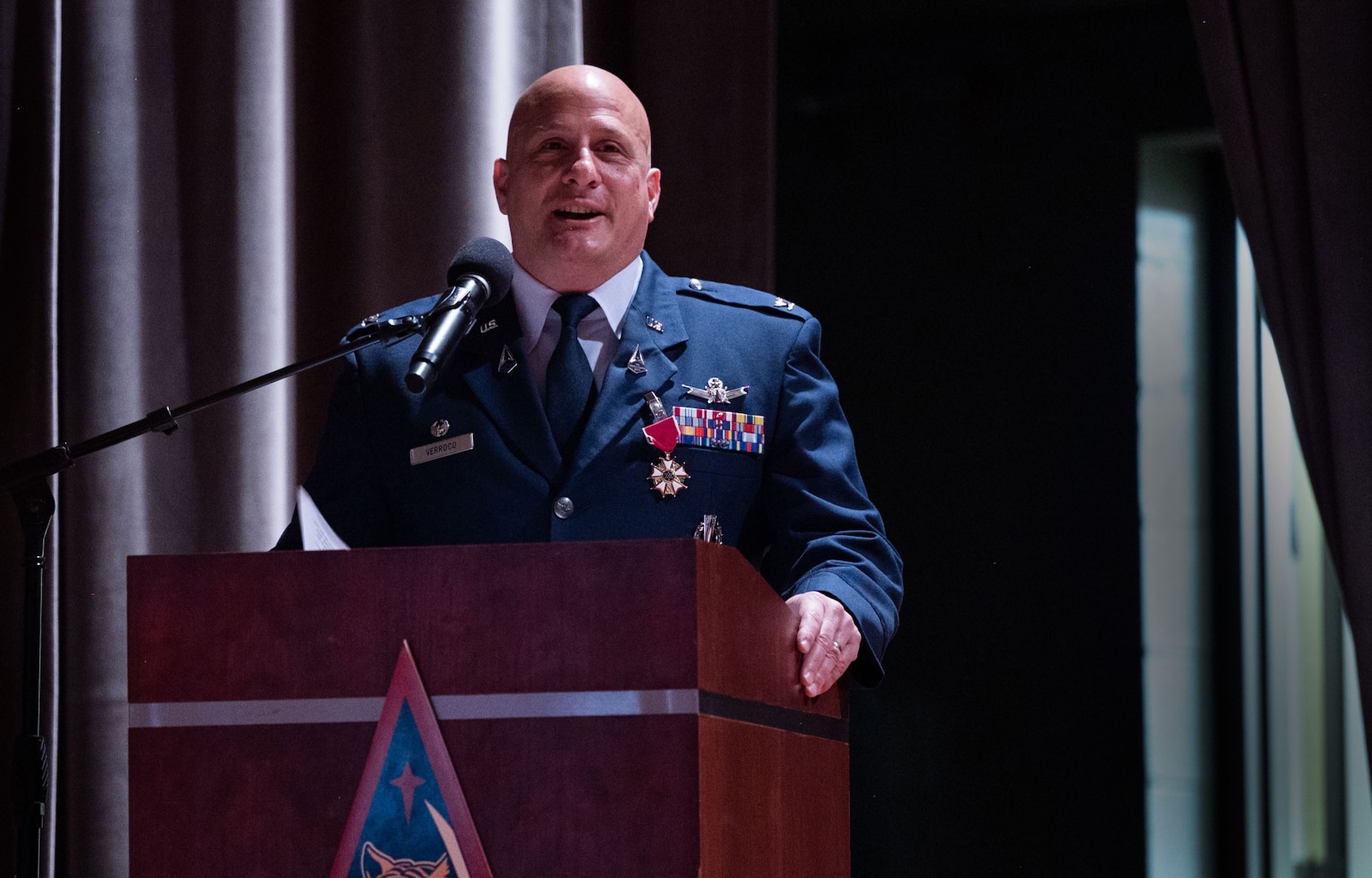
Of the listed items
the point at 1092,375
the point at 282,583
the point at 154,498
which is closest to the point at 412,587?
the point at 282,583

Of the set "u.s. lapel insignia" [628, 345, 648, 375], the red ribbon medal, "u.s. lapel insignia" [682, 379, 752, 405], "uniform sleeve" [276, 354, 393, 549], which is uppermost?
"u.s. lapel insignia" [628, 345, 648, 375]

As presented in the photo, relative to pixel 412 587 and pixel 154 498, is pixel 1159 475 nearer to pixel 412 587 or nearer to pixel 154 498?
pixel 154 498

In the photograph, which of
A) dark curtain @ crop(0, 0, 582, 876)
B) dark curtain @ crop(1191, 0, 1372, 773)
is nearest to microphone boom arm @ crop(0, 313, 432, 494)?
dark curtain @ crop(0, 0, 582, 876)

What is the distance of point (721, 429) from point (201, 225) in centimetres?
142

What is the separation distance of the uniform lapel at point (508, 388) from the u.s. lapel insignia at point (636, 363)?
0.39 feet

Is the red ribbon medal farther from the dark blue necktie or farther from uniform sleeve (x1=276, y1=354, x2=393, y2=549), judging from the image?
uniform sleeve (x1=276, y1=354, x2=393, y2=549)

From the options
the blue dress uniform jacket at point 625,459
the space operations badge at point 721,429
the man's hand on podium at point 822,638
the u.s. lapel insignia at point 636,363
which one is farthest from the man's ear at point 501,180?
the man's hand on podium at point 822,638

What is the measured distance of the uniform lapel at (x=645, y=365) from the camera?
5.85 feet

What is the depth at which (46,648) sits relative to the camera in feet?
8.93

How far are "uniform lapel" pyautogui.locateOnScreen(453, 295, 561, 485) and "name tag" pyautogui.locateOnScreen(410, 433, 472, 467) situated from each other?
1.6 inches

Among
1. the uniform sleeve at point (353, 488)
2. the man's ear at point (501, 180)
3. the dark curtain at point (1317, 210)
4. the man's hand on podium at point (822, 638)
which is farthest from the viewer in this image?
the dark curtain at point (1317, 210)

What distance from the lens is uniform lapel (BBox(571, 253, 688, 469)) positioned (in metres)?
1.78

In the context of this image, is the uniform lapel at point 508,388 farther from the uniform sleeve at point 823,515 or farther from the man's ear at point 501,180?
the uniform sleeve at point 823,515


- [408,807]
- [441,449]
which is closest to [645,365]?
[441,449]
